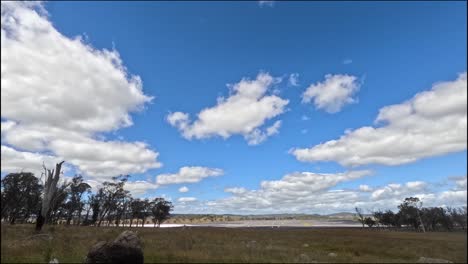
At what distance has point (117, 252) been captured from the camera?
19938mm

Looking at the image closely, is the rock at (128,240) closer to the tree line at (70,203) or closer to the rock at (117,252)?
the rock at (117,252)

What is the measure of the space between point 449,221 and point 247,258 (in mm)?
127736

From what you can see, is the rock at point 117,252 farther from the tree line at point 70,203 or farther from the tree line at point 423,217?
the tree line at point 423,217

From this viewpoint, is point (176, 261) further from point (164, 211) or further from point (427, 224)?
point (427, 224)

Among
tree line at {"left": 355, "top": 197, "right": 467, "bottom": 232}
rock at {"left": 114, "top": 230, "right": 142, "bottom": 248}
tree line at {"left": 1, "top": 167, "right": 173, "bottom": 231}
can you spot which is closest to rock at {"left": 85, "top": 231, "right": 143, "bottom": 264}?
rock at {"left": 114, "top": 230, "right": 142, "bottom": 248}

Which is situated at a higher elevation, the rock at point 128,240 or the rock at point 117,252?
Answer: the rock at point 128,240

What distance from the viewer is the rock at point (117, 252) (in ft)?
64.6

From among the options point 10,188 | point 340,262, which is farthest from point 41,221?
point 10,188

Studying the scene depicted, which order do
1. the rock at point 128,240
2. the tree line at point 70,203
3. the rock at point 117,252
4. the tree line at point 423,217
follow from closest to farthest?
the rock at point 117,252 < the rock at point 128,240 < the tree line at point 70,203 < the tree line at point 423,217

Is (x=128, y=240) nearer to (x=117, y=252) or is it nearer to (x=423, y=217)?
(x=117, y=252)

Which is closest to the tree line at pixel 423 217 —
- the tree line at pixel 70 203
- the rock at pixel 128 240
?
the tree line at pixel 70 203

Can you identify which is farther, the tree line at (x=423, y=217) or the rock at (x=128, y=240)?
the tree line at (x=423, y=217)

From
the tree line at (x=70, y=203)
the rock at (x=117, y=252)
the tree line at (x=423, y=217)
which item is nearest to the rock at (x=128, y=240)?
the rock at (x=117, y=252)

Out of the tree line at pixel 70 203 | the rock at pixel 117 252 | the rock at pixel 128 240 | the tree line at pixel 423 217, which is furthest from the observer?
the tree line at pixel 423 217
